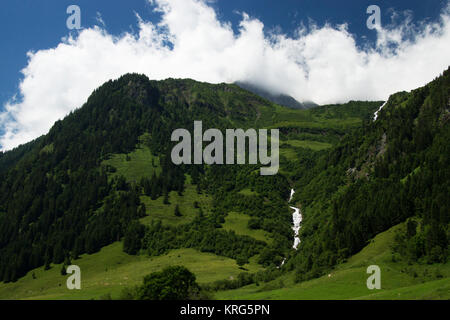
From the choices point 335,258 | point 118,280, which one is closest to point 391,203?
point 335,258

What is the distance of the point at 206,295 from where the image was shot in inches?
3974

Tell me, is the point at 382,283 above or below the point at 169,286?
above

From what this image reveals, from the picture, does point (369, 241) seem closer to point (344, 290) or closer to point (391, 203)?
point (391, 203)

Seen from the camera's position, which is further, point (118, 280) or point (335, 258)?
point (118, 280)

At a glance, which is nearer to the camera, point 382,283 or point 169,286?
point 382,283

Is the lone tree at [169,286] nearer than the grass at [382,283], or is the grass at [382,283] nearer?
the grass at [382,283]

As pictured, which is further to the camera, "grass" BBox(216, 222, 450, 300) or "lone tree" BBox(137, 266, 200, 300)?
"lone tree" BBox(137, 266, 200, 300)
